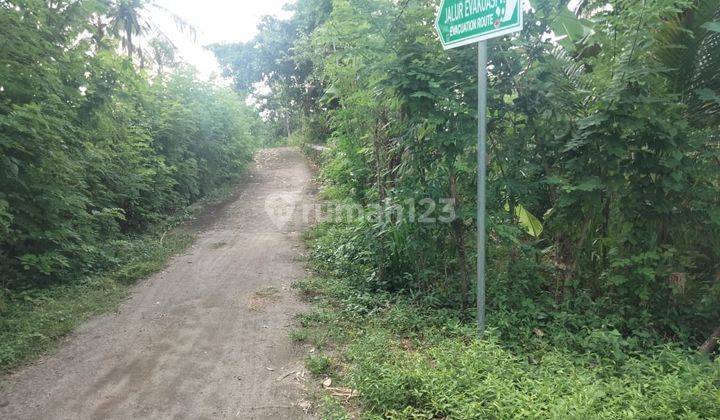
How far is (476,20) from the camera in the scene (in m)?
3.19

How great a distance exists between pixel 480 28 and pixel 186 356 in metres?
3.74

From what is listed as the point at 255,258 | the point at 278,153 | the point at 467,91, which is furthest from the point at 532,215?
the point at 278,153

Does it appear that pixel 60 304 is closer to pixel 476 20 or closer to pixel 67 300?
pixel 67 300

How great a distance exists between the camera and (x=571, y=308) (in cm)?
442

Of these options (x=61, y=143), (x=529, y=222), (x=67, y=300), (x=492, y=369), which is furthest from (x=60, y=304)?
(x=529, y=222)

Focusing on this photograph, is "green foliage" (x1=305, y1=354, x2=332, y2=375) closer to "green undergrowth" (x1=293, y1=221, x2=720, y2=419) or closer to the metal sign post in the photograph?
"green undergrowth" (x1=293, y1=221, x2=720, y2=419)

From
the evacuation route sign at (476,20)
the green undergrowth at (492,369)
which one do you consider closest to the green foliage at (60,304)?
the green undergrowth at (492,369)

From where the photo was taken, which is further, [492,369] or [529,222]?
[529,222]

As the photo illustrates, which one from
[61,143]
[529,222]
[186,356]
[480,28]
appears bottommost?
[186,356]

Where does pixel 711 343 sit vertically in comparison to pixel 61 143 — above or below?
below

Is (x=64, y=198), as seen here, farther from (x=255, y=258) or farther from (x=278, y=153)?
(x=278, y=153)

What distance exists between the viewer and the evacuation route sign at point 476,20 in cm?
294

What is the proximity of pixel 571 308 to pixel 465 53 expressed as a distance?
268cm

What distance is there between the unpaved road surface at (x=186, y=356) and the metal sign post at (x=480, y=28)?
192cm
